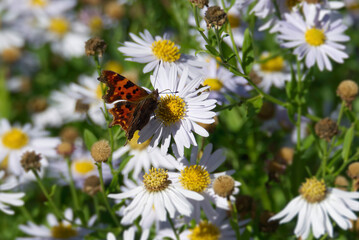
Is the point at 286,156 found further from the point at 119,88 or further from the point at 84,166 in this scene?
the point at 84,166

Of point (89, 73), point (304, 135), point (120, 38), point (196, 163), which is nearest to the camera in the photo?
point (196, 163)

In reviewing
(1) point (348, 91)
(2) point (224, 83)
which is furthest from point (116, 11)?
(1) point (348, 91)

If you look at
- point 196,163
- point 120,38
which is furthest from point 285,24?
point 120,38

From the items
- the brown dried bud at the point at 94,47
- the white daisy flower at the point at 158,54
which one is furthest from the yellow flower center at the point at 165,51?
the brown dried bud at the point at 94,47

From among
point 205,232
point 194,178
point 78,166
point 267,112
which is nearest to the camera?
point 194,178

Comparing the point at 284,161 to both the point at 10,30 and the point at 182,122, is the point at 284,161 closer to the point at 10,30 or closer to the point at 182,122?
the point at 182,122
